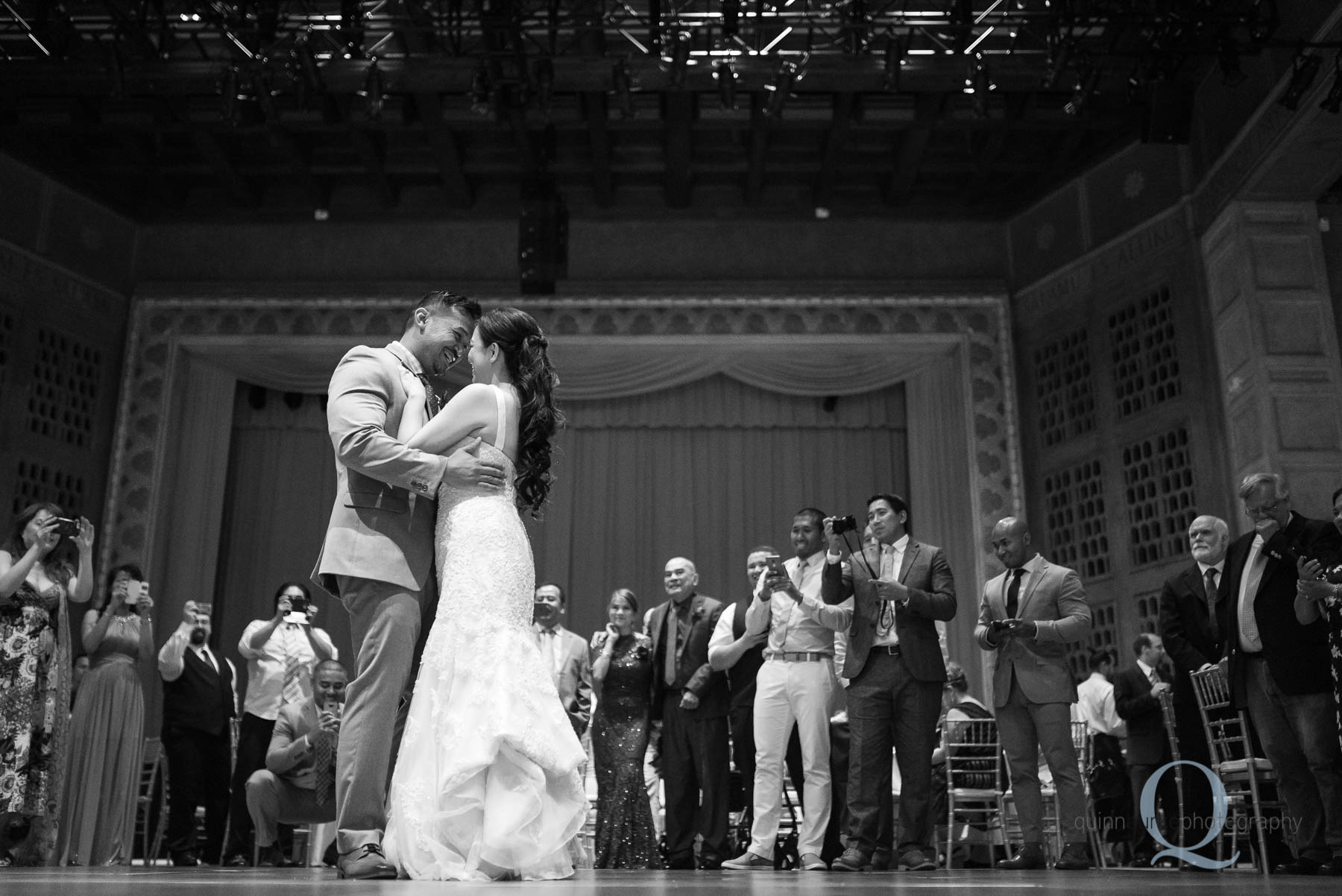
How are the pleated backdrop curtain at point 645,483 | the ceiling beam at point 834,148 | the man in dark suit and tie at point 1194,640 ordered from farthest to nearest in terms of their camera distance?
the pleated backdrop curtain at point 645,483 → the ceiling beam at point 834,148 → the man in dark suit and tie at point 1194,640

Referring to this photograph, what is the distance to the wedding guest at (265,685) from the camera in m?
6.59

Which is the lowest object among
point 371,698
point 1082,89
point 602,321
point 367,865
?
point 367,865

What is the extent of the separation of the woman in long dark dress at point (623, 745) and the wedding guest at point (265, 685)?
1.57 m

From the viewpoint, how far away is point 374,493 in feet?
10.1

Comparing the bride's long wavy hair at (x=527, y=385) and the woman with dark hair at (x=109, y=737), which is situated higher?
the bride's long wavy hair at (x=527, y=385)

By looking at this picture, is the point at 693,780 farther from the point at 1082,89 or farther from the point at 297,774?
the point at 1082,89

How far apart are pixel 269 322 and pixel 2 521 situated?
2.74m

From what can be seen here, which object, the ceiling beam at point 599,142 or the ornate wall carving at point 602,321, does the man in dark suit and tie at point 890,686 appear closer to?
the ceiling beam at point 599,142

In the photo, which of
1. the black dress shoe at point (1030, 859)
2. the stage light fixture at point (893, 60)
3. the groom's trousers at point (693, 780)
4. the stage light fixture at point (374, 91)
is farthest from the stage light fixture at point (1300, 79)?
the stage light fixture at point (374, 91)

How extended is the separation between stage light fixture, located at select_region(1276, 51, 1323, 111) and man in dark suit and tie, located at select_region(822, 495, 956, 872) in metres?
3.74

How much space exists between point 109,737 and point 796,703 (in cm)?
322

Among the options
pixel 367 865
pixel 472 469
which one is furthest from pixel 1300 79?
pixel 367 865

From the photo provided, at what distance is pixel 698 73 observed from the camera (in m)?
8.42

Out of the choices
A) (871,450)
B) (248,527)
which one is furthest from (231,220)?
(871,450)
